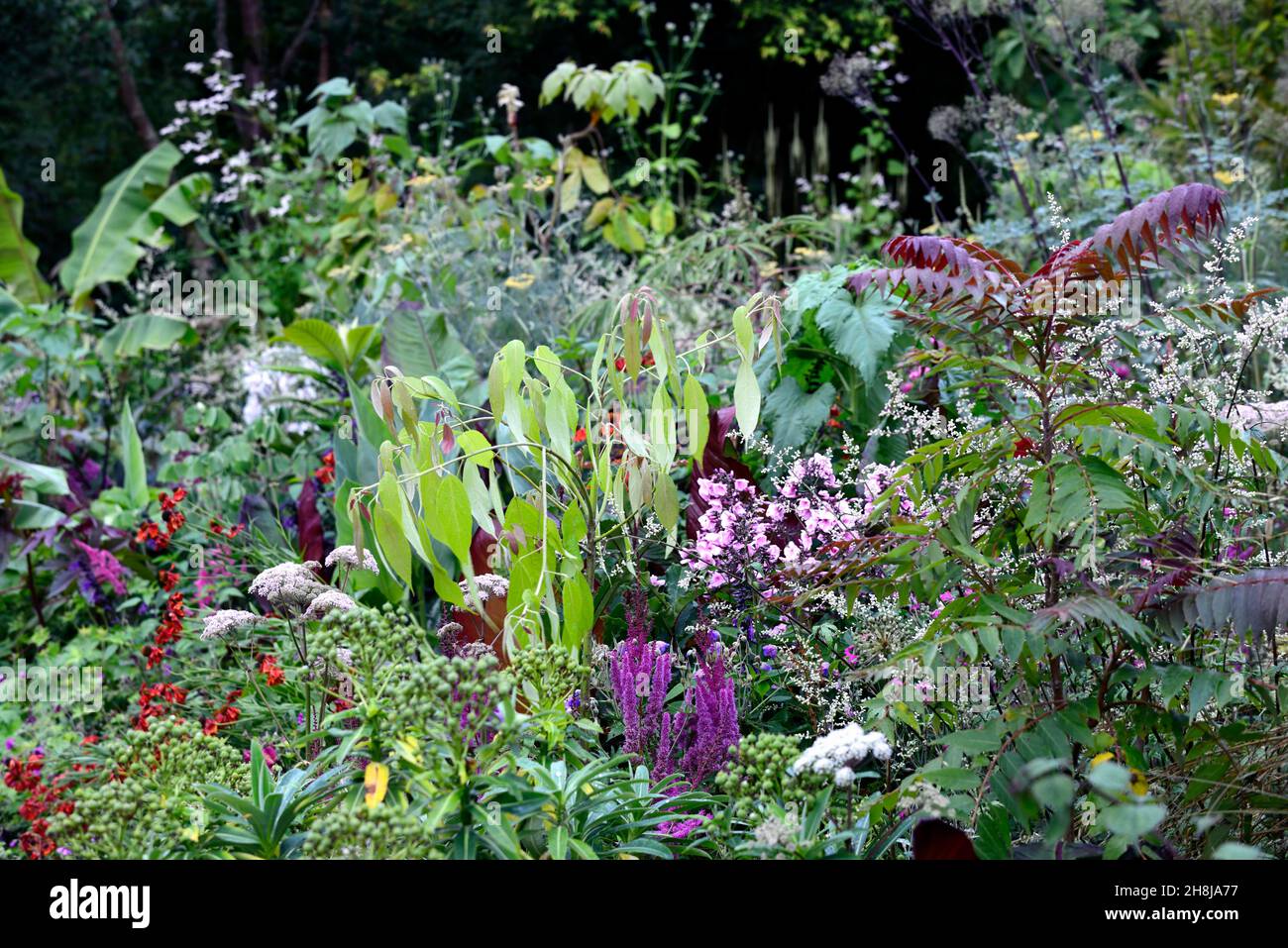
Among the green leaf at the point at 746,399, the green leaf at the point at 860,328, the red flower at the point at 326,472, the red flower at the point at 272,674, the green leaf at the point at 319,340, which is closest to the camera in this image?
the green leaf at the point at 746,399

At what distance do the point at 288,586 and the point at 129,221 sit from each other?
612 cm

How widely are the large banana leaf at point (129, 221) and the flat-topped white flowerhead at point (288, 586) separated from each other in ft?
17.6

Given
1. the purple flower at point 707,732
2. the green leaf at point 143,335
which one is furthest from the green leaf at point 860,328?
the green leaf at point 143,335

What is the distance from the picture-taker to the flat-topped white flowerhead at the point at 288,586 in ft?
8.48

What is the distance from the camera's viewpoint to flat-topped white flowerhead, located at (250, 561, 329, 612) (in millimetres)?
2586

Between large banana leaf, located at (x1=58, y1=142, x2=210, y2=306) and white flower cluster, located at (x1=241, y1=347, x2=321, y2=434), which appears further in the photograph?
large banana leaf, located at (x1=58, y1=142, x2=210, y2=306)

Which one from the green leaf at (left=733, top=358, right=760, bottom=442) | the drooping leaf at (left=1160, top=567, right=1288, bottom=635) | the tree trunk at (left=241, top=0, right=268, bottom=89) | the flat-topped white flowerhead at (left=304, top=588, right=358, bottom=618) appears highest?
the tree trunk at (left=241, top=0, right=268, bottom=89)

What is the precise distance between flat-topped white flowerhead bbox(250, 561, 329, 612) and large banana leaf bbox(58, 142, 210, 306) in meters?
5.37

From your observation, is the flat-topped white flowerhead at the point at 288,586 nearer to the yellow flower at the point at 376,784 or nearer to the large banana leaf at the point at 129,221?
the yellow flower at the point at 376,784

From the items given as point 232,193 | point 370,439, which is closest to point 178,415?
point 232,193

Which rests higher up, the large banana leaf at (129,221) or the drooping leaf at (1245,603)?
the large banana leaf at (129,221)

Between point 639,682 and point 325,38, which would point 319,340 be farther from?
point 325,38

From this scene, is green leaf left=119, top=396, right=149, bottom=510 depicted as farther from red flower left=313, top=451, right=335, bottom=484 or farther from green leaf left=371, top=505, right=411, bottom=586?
green leaf left=371, top=505, right=411, bottom=586

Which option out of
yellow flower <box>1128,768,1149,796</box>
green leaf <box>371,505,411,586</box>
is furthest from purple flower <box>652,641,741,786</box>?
yellow flower <box>1128,768,1149,796</box>
